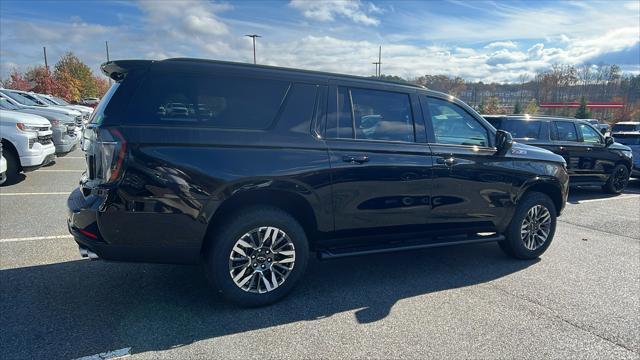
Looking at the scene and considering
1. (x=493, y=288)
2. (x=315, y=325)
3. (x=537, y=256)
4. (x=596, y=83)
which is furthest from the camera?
(x=596, y=83)

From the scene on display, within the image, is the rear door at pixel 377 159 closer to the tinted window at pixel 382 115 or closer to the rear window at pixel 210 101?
the tinted window at pixel 382 115

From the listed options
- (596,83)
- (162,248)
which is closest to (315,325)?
(162,248)

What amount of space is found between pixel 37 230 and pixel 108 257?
116 inches

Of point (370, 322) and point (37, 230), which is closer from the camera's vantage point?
point (370, 322)

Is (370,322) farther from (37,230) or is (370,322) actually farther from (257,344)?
(37,230)

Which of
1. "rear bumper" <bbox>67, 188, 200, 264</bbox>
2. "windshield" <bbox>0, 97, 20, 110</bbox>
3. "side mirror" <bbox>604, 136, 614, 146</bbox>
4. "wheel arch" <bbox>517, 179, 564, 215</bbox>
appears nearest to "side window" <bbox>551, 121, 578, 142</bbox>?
"side mirror" <bbox>604, 136, 614, 146</bbox>

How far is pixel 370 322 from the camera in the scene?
3.22 meters

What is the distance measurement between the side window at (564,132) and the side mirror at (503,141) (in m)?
5.54

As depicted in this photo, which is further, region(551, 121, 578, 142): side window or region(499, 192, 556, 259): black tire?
region(551, 121, 578, 142): side window

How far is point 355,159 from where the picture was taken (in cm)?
356

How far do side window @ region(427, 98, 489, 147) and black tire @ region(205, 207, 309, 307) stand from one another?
1.81 meters

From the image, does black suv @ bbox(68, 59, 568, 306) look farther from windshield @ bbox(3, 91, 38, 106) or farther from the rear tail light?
windshield @ bbox(3, 91, 38, 106)

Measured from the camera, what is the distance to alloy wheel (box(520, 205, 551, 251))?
4.75 meters

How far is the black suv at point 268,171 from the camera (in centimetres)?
293
